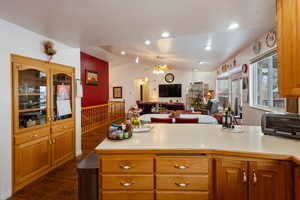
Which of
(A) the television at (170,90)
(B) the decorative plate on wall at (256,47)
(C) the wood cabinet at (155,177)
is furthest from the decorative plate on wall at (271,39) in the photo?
(A) the television at (170,90)

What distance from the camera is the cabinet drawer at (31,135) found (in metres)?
2.35

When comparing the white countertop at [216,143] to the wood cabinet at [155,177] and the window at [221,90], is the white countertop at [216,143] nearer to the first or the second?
Result: the wood cabinet at [155,177]

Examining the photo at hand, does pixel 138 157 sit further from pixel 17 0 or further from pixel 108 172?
pixel 17 0

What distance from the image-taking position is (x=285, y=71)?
149 centimetres

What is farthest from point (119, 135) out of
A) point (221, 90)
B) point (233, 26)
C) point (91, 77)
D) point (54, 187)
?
point (221, 90)

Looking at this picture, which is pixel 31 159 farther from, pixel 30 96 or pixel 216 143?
pixel 216 143

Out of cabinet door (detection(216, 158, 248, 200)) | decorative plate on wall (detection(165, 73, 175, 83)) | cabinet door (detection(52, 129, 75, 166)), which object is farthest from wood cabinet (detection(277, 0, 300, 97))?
decorative plate on wall (detection(165, 73, 175, 83))

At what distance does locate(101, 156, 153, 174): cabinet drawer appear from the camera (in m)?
1.42

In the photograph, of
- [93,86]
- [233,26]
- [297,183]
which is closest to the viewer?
[297,183]

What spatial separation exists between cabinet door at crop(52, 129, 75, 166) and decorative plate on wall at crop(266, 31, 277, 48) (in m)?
3.98

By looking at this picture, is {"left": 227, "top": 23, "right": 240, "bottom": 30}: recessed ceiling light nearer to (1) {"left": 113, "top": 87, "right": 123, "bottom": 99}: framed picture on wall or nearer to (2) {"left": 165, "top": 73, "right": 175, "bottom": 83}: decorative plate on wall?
(2) {"left": 165, "top": 73, "right": 175, "bottom": 83}: decorative plate on wall

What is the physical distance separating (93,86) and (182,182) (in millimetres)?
6551

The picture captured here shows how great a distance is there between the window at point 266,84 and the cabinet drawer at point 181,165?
2337mm

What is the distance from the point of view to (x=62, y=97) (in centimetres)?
322
